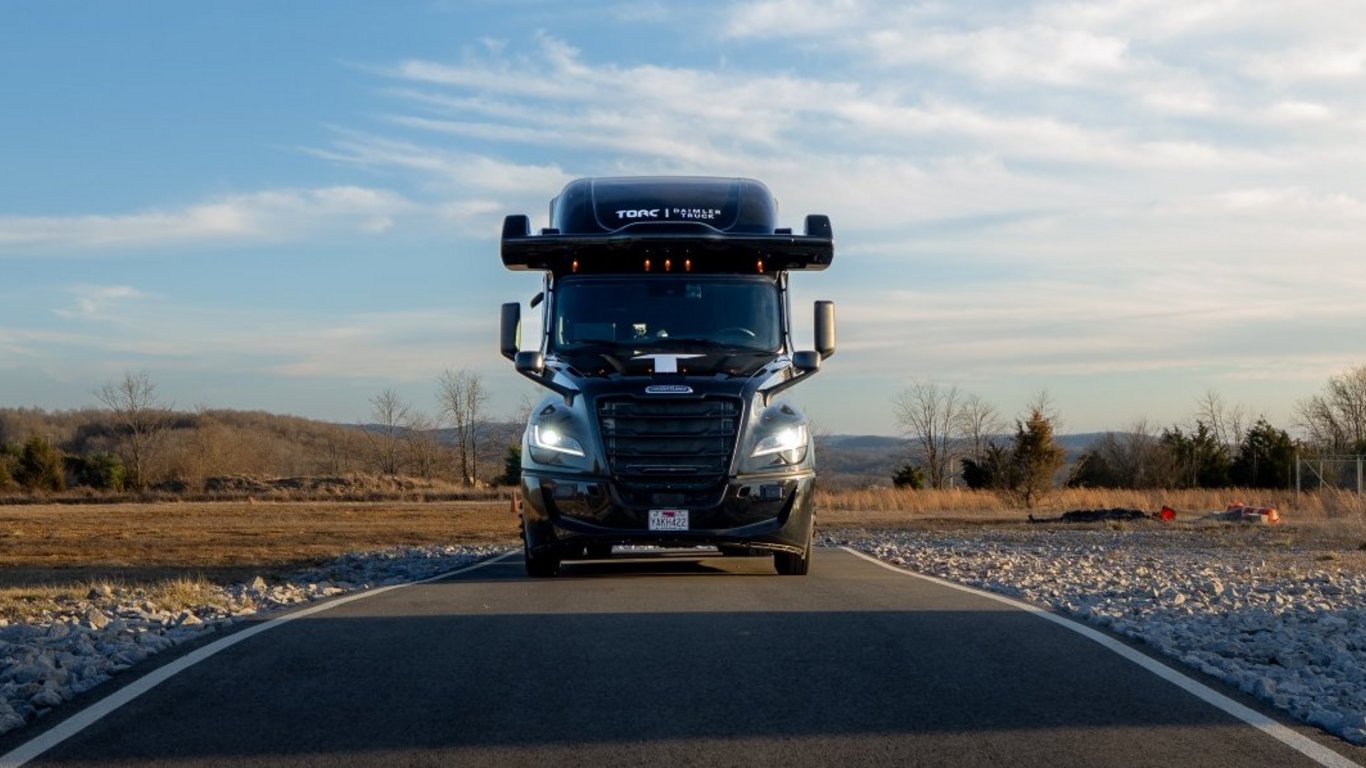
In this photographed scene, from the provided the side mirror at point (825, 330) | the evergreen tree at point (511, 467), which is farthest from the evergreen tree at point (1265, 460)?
the side mirror at point (825, 330)

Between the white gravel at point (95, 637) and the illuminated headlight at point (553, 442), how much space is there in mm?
2810

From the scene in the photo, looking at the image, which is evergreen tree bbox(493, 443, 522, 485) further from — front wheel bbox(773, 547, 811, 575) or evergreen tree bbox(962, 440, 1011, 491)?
front wheel bbox(773, 547, 811, 575)

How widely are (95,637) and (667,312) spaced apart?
246 inches

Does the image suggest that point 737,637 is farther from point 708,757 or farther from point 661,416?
point 661,416

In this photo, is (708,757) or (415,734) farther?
(415,734)

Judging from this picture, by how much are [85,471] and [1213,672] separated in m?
91.1

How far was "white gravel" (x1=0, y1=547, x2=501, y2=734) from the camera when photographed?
23.2 feet

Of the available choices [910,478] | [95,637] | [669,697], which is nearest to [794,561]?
[95,637]

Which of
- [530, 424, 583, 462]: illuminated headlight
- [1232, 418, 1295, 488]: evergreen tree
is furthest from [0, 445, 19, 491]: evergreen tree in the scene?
[530, 424, 583, 462]: illuminated headlight

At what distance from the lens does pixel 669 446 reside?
12461 mm

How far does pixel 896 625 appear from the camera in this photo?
30.5ft

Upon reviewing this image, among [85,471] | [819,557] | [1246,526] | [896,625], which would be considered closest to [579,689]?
[896,625]

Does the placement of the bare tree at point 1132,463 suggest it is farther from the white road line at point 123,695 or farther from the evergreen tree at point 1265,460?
the white road line at point 123,695

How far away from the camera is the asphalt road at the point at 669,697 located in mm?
5875
